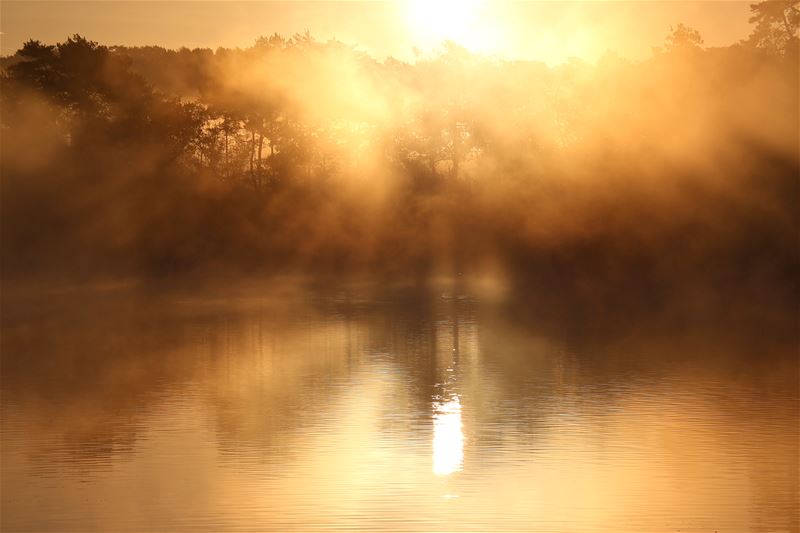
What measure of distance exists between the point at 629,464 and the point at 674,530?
11.7ft

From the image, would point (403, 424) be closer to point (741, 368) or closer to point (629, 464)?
point (629, 464)

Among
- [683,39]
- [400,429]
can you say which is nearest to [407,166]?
[683,39]

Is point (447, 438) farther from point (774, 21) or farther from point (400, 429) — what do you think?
point (774, 21)

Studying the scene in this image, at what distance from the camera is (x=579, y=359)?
97.9 feet

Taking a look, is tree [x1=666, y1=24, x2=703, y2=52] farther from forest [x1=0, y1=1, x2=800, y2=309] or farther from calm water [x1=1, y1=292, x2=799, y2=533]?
calm water [x1=1, y1=292, x2=799, y2=533]

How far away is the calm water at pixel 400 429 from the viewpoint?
1526 centimetres

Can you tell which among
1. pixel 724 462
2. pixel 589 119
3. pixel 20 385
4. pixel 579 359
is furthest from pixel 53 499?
pixel 589 119

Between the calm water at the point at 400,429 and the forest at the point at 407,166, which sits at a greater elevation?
the forest at the point at 407,166

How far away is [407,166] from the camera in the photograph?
76000 mm

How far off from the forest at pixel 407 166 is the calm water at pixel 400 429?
75.7ft

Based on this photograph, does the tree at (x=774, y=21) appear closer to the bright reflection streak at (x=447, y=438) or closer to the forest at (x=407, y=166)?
the forest at (x=407, y=166)

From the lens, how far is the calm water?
15258 mm

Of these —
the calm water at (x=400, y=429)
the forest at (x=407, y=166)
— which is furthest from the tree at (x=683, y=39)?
the calm water at (x=400, y=429)

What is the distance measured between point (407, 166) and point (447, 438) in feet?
186
